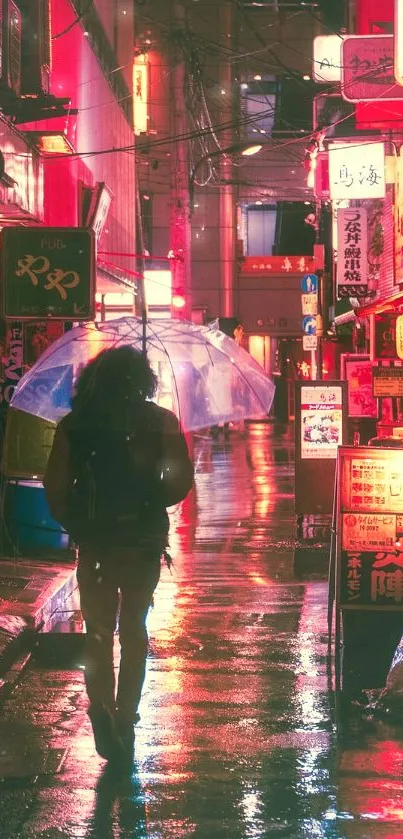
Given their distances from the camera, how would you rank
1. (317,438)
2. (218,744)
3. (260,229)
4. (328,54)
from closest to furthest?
(218,744)
(317,438)
(328,54)
(260,229)

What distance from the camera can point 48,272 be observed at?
1285 cm

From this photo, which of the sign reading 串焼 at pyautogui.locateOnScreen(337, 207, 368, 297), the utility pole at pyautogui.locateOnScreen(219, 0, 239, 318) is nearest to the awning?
the sign reading 串焼 at pyautogui.locateOnScreen(337, 207, 368, 297)

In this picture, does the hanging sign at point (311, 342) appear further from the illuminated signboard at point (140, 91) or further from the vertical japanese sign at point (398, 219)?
the vertical japanese sign at point (398, 219)

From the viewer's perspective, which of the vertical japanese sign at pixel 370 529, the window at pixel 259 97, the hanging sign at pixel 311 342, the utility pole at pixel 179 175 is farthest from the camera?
the window at pixel 259 97

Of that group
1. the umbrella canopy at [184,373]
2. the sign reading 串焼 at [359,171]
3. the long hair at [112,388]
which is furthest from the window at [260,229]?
the long hair at [112,388]

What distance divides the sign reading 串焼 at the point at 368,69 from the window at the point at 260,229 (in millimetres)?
31869

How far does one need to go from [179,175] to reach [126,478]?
21255 mm

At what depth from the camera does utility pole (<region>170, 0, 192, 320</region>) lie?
26297mm

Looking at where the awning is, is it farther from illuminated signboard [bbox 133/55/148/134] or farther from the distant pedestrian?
illuminated signboard [bbox 133/55/148/134]

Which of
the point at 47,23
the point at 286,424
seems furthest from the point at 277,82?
the point at 47,23

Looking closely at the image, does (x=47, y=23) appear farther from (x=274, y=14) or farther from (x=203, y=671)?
(x=274, y=14)

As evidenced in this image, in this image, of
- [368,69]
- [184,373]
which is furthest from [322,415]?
[368,69]

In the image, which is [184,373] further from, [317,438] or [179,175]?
[179,175]

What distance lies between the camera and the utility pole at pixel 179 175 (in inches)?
1035
